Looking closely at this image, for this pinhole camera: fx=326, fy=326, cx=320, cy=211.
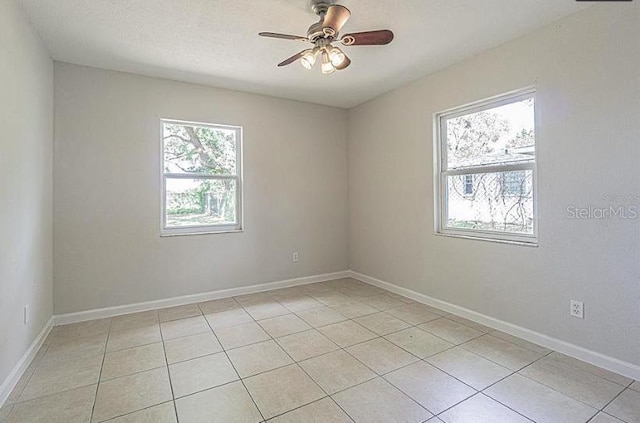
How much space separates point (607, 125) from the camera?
7.23 ft

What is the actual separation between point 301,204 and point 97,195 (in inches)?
89.7

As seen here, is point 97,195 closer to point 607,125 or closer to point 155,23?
point 155,23

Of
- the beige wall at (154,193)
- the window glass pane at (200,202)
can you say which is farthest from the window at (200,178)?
the beige wall at (154,193)

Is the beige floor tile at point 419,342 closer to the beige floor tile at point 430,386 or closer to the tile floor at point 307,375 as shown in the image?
the tile floor at point 307,375

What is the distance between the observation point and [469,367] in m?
2.27

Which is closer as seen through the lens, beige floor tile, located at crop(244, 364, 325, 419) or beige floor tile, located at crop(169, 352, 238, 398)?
beige floor tile, located at crop(244, 364, 325, 419)

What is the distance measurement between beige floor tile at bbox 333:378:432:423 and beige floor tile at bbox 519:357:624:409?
0.90 m

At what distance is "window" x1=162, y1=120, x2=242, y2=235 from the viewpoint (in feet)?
11.8

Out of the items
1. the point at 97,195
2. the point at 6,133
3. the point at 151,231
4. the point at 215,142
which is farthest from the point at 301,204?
the point at 6,133

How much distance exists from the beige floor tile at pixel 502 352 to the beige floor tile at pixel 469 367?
2.8 inches

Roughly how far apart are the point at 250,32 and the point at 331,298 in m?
2.80

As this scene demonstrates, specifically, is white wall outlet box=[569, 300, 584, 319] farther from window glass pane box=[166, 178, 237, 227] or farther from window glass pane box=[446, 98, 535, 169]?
window glass pane box=[166, 178, 237, 227]

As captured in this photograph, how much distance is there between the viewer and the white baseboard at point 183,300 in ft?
10.3

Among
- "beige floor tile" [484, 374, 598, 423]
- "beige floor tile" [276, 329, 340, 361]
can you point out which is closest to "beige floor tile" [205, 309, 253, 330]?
"beige floor tile" [276, 329, 340, 361]
